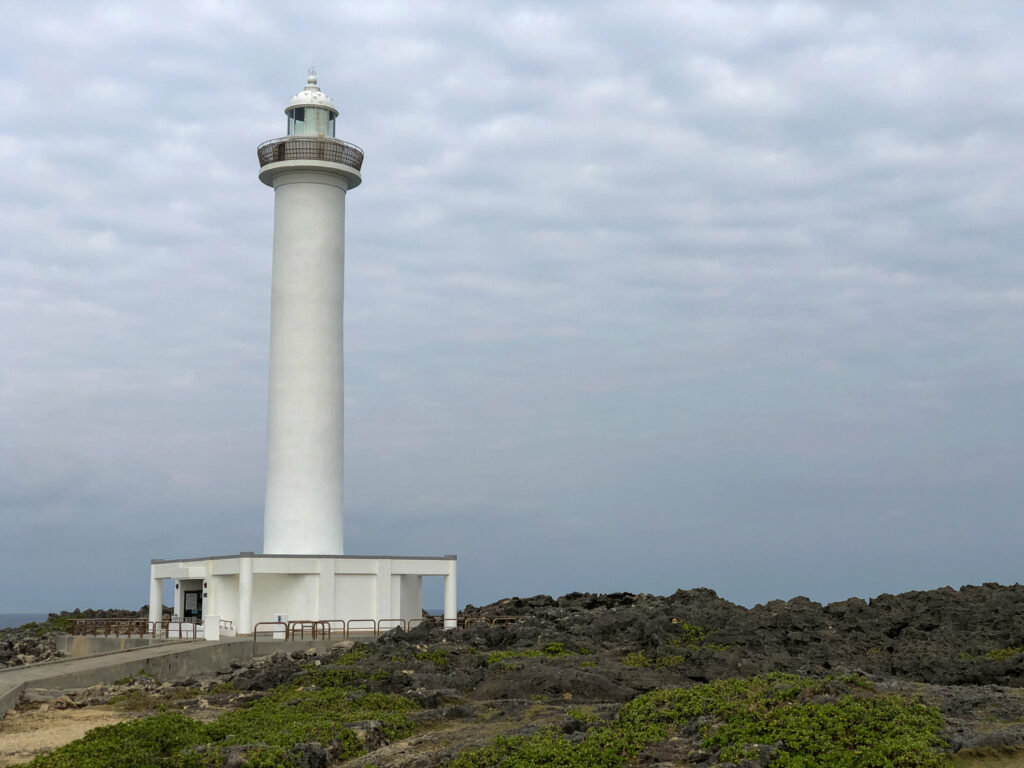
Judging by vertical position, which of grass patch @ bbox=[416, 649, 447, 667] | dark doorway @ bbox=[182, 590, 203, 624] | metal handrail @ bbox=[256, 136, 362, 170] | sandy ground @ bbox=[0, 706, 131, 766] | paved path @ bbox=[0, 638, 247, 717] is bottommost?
sandy ground @ bbox=[0, 706, 131, 766]

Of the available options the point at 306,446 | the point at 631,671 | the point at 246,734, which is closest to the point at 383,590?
the point at 306,446

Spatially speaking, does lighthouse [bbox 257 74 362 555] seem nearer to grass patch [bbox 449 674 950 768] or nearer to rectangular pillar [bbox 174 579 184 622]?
rectangular pillar [bbox 174 579 184 622]

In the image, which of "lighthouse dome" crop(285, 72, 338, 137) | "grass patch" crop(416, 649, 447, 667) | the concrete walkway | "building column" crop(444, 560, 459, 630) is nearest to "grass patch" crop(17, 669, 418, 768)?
"grass patch" crop(416, 649, 447, 667)

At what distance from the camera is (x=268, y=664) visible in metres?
27.6

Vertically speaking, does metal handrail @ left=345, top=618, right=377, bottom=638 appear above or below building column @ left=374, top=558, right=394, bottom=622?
below

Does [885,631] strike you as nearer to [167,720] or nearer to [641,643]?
[641,643]

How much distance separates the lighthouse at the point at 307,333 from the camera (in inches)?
1545

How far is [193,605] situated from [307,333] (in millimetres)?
10857

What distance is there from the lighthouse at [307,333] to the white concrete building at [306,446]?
0.12ft

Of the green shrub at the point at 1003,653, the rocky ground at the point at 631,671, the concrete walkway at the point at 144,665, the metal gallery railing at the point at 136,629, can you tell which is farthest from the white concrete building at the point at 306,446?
the green shrub at the point at 1003,653

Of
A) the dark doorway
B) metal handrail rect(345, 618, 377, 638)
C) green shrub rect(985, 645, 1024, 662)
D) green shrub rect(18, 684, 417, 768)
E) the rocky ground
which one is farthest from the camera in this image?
the dark doorway

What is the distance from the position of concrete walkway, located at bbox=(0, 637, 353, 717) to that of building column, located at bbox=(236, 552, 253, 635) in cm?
131

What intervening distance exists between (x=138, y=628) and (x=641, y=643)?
19.6 m

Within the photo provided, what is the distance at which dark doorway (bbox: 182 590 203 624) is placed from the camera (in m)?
40.0
